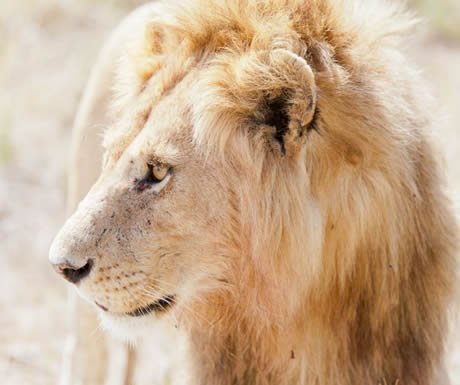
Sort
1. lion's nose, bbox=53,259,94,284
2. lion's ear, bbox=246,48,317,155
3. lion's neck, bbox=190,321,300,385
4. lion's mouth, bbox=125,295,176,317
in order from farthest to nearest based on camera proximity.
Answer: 1. lion's neck, bbox=190,321,300,385
2. lion's mouth, bbox=125,295,176,317
3. lion's nose, bbox=53,259,94,284
4. lion's ear, bbox=246,48,317,155

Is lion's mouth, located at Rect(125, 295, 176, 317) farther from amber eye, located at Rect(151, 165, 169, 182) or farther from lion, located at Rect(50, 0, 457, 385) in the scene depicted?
amber eye, located at Rect(151, 165, 169, 182)

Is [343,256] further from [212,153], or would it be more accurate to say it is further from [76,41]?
[76,41]

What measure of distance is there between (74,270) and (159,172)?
365 millimetres

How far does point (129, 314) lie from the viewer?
2.33 metres

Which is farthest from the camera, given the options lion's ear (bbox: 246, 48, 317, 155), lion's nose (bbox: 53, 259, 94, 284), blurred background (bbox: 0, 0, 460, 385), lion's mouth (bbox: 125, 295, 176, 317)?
blurred background (bbox: 0, 0, 460, 385)

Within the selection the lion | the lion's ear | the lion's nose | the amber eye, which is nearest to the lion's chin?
the lion

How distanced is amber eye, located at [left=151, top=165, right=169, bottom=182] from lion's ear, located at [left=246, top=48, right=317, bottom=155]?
30cm

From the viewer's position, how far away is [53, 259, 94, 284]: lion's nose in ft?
7.29

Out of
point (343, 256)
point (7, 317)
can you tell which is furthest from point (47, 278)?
point (343, 256)

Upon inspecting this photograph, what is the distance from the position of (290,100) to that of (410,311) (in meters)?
0.77

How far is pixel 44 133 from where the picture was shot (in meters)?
6.45

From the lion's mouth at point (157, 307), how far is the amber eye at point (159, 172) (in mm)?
352

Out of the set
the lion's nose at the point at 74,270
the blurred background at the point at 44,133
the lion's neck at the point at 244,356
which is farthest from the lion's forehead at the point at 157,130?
the blurred background at the point at 44,133

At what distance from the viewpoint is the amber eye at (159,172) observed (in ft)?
7.39
